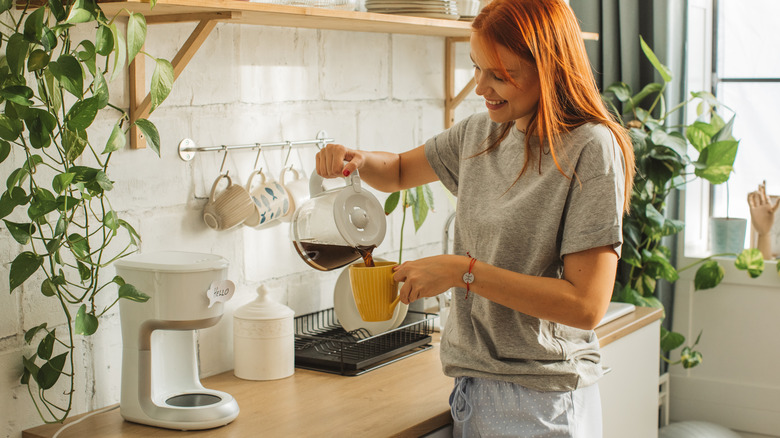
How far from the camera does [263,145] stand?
6.29ft

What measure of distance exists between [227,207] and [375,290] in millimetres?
489

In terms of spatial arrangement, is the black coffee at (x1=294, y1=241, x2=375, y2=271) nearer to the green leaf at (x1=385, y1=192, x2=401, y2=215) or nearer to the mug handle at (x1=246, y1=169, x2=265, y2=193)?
the mug handle at (x1=246, y1=169, x2=265, y2=193)

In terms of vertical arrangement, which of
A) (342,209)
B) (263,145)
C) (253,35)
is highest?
(253,35)

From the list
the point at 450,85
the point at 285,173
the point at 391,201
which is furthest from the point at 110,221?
the point at 450,85

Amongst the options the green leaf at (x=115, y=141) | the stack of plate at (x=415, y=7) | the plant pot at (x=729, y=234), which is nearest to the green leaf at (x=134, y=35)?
the green leaf at (x=115, y=141)

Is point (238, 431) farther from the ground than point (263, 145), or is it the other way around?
point (263, 145)

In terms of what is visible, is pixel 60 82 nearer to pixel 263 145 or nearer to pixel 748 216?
pixel 263 145

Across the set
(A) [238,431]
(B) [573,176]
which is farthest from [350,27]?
(A) [238,431]

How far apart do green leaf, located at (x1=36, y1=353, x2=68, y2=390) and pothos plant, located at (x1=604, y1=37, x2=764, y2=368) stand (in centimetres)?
176

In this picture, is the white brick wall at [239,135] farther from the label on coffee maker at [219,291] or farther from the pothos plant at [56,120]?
the label on coffee maker at [219,291]

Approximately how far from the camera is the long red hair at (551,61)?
1345 mm

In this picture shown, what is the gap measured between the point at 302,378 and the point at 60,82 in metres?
0.86

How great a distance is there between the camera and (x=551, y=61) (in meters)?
1.35

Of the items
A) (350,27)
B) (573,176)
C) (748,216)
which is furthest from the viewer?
(748,216)
